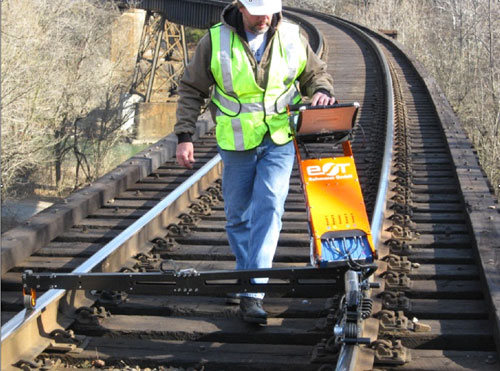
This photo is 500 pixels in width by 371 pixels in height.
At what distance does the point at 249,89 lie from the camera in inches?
175

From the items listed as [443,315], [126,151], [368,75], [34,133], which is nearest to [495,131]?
[368,75]

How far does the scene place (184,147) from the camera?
15.0ft

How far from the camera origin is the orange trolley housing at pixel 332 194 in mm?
4199

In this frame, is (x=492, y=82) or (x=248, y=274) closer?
(x=248, y=274)

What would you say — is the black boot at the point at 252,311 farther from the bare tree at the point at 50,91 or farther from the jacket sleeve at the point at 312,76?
the bare tree at the point at 50,91

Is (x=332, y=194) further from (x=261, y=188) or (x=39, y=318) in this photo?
(x=39, y=318)

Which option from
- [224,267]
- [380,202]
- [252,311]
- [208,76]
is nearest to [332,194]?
[252,311]

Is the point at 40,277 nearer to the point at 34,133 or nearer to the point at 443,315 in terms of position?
the point at 443,315

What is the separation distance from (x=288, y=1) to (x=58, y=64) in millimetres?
26392

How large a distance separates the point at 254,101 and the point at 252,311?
43.5 inches

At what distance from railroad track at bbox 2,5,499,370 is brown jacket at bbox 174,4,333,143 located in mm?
1065

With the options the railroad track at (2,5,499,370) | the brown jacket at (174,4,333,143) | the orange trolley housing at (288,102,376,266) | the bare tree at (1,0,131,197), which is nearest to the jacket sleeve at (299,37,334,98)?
the brown jacket at (174,4,333,143)

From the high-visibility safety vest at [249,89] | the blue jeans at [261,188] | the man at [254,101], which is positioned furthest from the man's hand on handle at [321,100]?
the blue jeans at [261,188]

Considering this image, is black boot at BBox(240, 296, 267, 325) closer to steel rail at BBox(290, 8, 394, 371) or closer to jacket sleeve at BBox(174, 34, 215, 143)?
steel rail at BBox(290, 8, 394, 371)
